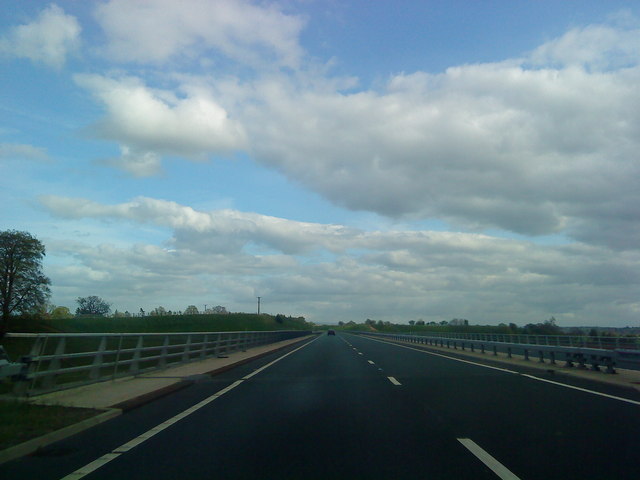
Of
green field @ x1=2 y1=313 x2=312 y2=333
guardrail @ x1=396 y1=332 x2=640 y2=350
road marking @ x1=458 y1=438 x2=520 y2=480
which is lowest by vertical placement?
road marking @ x1=458 y1=438 x2=520 y2=480

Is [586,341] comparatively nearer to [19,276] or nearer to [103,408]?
[103,408]

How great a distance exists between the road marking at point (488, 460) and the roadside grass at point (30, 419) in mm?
6194

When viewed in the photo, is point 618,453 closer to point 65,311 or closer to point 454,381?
point 454,381

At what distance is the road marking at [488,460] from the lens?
20.8 feet

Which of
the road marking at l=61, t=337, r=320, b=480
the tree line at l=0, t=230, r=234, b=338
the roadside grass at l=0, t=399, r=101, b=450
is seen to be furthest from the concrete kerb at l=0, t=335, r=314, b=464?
the tree line at l=0, t=230, r=234, b=338

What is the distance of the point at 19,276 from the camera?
→ 68.1 metres

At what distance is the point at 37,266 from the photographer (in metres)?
70.6

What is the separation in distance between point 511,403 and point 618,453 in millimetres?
4910

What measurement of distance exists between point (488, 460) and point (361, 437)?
219 centimetres

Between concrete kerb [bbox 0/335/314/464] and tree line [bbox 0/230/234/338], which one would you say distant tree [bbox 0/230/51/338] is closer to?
tree line [bbox 0/230/234/338]

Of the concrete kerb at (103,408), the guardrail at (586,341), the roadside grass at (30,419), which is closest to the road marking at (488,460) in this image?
the concrete kerb at (103,408)

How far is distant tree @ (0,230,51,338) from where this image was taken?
6638 centimetres

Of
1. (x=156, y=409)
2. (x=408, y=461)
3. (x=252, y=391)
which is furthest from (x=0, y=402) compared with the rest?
(x=408, y=461)

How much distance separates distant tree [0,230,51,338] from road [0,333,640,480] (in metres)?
62.1
